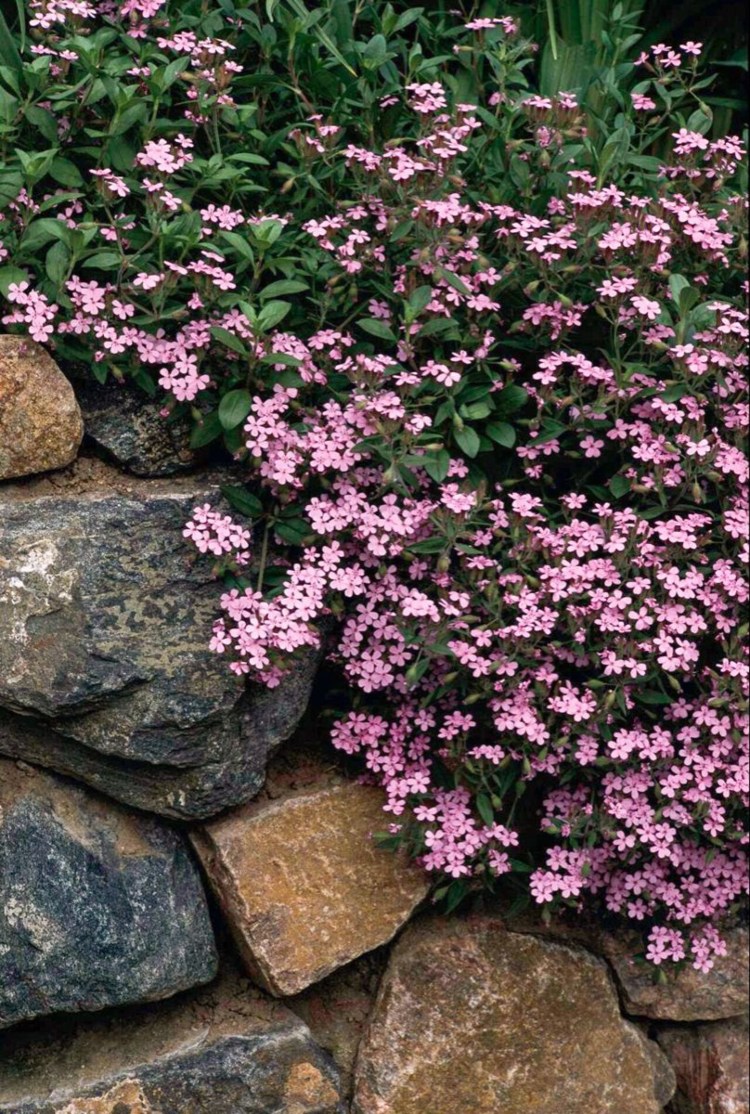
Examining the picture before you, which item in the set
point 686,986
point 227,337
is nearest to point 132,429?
point 227,337

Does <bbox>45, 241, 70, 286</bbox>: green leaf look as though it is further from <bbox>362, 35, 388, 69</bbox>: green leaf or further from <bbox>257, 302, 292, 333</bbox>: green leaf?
<bbox>362, 35, 388, 69</bbox>: green leaf

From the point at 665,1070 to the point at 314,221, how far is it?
2.27m

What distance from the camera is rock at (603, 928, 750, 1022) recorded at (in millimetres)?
3287

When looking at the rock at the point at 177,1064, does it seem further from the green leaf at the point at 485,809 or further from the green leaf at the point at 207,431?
the green leaf at the point at 207,431

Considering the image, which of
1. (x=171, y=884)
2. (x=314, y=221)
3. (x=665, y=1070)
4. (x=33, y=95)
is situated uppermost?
(x=33, y=95)

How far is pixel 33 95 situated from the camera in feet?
9.78

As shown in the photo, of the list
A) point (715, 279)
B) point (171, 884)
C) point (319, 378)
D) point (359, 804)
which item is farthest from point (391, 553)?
point (715, 279)

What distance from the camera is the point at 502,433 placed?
121 inches

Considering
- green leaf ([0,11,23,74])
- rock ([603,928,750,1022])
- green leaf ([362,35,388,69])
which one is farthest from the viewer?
rock ([603,928,750,1022])

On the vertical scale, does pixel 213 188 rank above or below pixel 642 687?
above

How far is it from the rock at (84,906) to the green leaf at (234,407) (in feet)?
2.84

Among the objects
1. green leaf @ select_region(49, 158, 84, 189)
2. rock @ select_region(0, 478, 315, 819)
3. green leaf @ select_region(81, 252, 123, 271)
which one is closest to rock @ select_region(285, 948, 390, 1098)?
rock @ select_region(0, 478, 315, 819)

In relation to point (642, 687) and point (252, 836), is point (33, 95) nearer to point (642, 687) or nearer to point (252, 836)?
point (252, 836)

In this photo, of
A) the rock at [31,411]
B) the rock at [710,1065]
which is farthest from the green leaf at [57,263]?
the rock at [710,1065]
